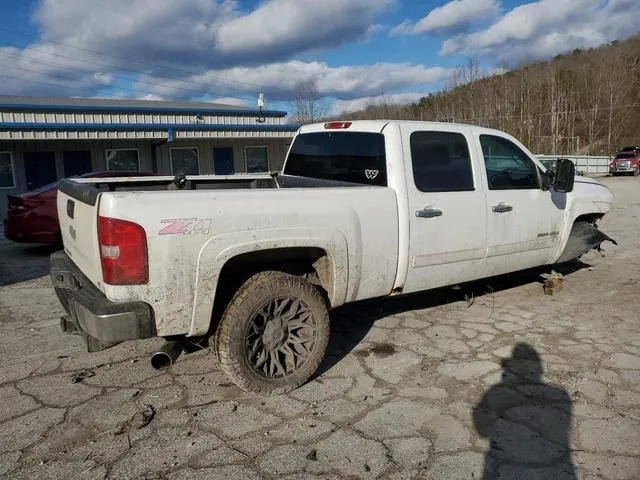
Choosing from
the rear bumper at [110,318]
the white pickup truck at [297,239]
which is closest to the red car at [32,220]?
the white pickup truck at [297,239]

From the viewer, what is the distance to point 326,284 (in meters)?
3.85

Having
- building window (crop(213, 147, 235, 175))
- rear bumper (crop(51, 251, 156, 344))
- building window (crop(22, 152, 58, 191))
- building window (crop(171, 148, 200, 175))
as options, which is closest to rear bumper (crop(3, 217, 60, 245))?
rear bumper (crop(51, 251, 156, 344))

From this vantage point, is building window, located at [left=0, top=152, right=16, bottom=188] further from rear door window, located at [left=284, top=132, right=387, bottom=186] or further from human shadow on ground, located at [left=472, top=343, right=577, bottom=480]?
human shadow on ground, located at [left=472, top=343, right=577, bottom=480]

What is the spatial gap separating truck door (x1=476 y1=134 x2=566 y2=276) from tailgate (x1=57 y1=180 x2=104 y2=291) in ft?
11.1

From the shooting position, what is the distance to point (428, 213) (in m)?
4.22

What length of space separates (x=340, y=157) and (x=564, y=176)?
2385 mm

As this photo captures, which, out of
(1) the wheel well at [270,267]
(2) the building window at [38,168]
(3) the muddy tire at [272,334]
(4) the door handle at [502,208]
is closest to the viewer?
(3) the muddy tire at [272,334]

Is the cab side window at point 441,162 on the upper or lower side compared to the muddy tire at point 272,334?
upper

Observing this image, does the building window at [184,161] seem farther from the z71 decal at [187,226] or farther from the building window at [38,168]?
the z71 decal at [187,226]

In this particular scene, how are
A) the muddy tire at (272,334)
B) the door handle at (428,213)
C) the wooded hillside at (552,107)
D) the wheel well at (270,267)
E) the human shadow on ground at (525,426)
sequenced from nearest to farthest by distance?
the human shadow on ground at (525,426) → the muddy tire at (272,334) → the wheel well at (270,267) → the door handle at (428,213) → the wooded hillside at (552,107)

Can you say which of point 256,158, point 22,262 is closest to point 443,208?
point 22,262

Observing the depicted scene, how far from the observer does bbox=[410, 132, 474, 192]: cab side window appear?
4320 millimetres

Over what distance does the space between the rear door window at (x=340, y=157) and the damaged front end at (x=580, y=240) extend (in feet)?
9.32

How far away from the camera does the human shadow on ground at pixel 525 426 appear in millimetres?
2795
